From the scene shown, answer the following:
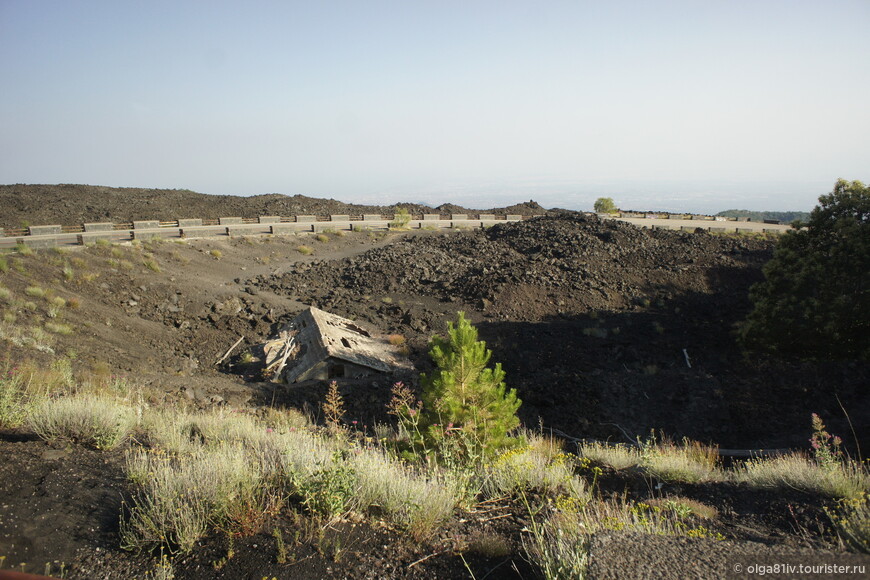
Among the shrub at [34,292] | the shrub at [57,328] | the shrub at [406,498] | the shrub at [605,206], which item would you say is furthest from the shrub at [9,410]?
the shrub at [605,206]

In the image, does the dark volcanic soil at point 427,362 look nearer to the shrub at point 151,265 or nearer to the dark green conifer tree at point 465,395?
the shrub at point 151,265

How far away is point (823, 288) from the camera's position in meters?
13.4

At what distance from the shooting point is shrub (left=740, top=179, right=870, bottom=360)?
13023mm

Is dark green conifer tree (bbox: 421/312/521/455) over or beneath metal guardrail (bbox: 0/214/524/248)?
beneath

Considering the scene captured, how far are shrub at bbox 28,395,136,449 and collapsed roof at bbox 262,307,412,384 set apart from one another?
7.99 metres

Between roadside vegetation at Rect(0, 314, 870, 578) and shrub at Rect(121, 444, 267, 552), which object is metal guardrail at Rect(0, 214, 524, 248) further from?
shrub at Rect(121, 444, 267, 552)

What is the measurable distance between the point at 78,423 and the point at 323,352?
863cm

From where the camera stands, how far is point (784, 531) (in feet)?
15.1

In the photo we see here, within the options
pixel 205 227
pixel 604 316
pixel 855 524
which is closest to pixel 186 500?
pixel 855 524

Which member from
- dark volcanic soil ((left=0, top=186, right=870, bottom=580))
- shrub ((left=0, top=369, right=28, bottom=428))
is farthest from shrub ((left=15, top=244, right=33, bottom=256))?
shrub ((left=0, top=369, right=28, bottom=428))

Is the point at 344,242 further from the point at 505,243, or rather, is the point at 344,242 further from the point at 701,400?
the point at 701,400

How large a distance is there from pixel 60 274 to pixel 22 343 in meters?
7.46

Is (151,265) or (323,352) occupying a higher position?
(151,265)

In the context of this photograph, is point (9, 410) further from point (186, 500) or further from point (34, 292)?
point (34, 292)
